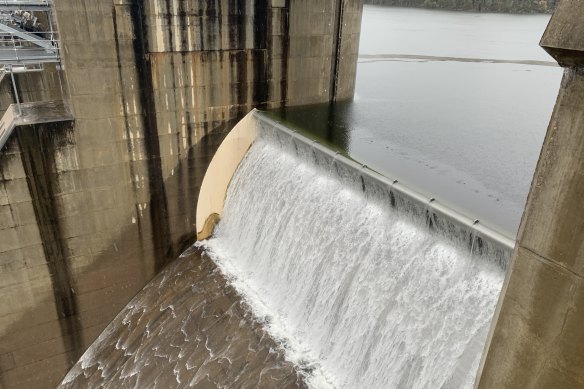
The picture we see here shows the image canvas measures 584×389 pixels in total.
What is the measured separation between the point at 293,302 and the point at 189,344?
1817mm

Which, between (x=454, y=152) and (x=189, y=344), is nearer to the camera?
(x=189, y=344)

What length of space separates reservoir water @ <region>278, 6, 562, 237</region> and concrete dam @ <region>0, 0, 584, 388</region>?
106cm

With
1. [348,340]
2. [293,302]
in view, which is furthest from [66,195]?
[348,340]

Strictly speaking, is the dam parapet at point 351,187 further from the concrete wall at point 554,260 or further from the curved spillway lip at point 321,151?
the concrete wall at point 554,260

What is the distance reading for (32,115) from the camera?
822 cm

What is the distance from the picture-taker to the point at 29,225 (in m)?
8.20

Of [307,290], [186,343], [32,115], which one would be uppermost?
[32,115]

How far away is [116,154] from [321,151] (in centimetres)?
380

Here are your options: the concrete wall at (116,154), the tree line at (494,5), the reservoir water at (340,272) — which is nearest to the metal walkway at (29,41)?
the concrete wall at (116,154)

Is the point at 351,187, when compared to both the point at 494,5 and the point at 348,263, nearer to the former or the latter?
the point at 348,263

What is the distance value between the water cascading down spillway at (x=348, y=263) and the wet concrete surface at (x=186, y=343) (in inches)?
12.0

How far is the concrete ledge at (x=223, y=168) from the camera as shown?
9.73m

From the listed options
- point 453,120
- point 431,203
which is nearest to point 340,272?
point 431,203

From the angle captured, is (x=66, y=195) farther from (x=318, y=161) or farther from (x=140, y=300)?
(x=318, y=161)
